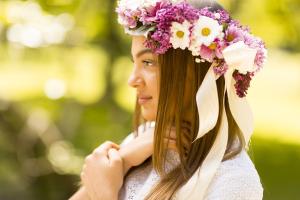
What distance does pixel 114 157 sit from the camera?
9.34 feet

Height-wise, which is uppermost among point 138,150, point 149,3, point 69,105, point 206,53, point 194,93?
point 149,3

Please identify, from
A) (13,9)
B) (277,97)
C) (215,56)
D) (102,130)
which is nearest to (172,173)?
(215,56)

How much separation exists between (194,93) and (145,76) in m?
0.18

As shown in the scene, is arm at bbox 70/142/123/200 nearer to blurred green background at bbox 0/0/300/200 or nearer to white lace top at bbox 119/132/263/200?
white lace top at bbox 119/132/263/200

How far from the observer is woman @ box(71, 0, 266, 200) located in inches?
99.7

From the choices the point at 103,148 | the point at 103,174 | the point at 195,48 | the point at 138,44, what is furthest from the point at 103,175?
the point at 195,48

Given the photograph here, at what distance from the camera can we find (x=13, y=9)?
5.14 metres

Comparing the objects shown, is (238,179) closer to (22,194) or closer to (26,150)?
(26,150)

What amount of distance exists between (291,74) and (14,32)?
14.2 meters

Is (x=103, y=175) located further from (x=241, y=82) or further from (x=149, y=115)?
(x=241, y=82)

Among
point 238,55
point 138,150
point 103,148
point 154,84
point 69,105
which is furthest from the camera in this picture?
point 69,105

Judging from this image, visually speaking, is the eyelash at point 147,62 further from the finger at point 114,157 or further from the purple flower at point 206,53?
the finger at point 114,157

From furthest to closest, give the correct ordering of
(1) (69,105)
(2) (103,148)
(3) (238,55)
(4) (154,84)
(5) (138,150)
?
1. (1) (69,105)
2. (2) (103,148)
3. (5) (138,150)
4. (4) (154,84)
5. (3) (238,55)

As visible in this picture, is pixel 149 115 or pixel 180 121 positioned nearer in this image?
pixel 180 121
